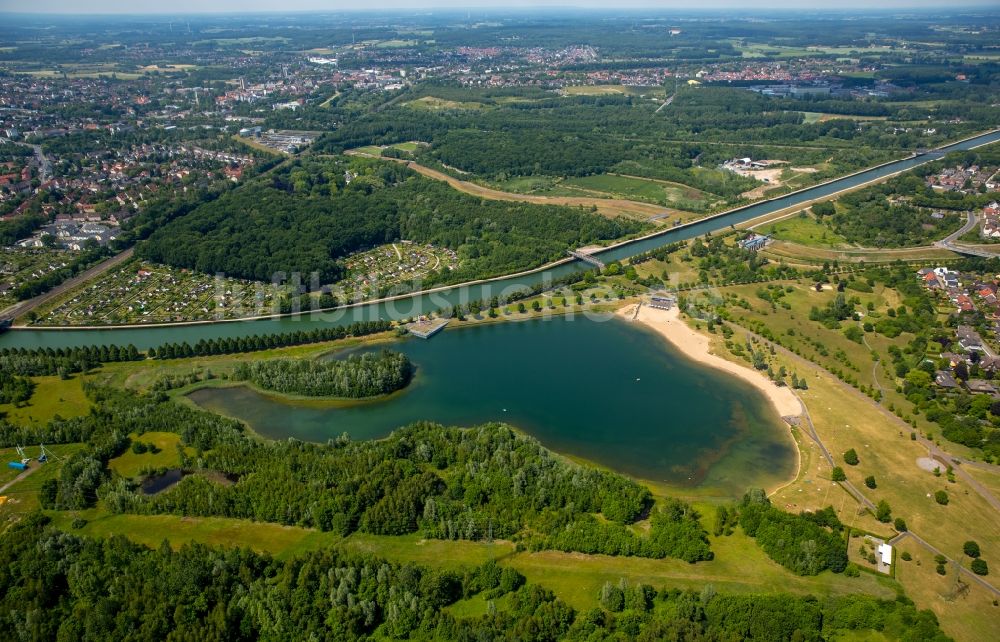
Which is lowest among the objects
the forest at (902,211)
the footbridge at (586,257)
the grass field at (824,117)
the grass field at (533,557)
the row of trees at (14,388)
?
the grass field at (533,557)

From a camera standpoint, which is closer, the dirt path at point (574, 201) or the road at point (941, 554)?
the road at point (941, 554)

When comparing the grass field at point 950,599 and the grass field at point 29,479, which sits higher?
the grass field at point 29,479

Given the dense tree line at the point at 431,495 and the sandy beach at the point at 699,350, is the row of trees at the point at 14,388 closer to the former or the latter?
the dense tree line at the point at 431,495

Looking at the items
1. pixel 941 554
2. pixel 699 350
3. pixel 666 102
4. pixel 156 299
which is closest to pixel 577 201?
pixel 699 350

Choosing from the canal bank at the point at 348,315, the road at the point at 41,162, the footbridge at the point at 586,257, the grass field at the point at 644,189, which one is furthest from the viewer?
the road at the point at 41,162

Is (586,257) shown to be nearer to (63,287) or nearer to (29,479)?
(63,287)

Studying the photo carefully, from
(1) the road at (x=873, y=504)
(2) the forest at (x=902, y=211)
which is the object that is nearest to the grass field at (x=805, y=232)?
(2) the forest at (x=902, y=211)
